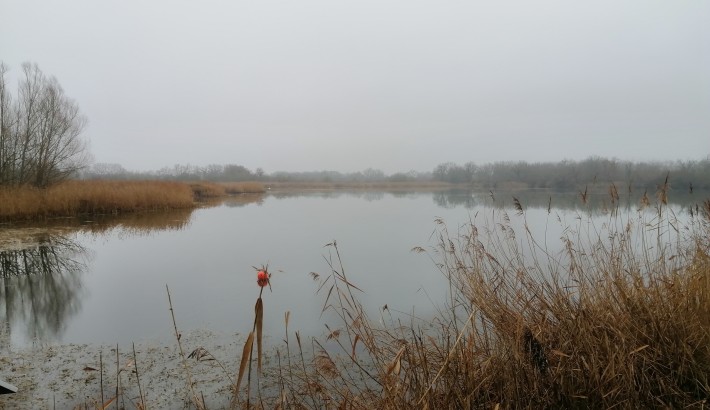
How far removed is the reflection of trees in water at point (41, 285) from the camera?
4000 millimetres

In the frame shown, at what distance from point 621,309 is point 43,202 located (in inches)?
562

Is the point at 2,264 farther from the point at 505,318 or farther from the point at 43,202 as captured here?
the point at 505,318

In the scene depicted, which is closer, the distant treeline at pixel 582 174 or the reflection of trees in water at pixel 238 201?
the distant treeline at pixel 582 174

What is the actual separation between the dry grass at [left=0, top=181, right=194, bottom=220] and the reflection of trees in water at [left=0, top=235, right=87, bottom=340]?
4148mm

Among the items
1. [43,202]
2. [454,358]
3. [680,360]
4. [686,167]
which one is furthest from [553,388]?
[43,202]

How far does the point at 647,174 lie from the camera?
478cm

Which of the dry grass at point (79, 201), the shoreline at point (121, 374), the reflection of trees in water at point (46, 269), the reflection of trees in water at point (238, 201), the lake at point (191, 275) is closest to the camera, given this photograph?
the shoreline at point (121, 374)

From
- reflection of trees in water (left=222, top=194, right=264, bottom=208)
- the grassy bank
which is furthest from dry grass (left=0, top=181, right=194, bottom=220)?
reflection of trees in water (left=222, top=194, right=264, bottom=208)

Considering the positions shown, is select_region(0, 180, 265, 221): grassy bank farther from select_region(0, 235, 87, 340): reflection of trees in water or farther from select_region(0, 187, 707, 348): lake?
select_region(0, 235, 87, 340): reflection of trees in water

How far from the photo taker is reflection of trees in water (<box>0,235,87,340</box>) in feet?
13.1

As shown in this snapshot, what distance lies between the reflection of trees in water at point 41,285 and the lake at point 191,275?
0.04 ft

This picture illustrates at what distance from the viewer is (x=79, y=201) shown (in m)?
12.7

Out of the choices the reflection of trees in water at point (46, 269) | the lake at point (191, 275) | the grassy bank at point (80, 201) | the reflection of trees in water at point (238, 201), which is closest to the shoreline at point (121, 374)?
the lake at point (191, 275)

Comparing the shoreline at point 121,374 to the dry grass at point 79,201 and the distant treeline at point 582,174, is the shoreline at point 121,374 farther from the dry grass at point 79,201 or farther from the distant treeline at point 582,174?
the dry grass at point 79,201
